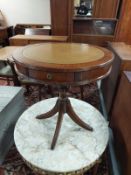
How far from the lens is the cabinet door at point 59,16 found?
198 centimetres

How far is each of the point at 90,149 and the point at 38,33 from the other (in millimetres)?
2338

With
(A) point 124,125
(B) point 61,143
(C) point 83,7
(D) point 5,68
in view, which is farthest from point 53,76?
(C) point 83,7

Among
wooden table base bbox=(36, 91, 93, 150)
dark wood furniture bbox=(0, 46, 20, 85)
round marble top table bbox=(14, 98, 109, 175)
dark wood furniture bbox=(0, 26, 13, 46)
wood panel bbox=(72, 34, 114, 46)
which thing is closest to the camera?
round marble top table bbox=(14, 98, 109, 175)

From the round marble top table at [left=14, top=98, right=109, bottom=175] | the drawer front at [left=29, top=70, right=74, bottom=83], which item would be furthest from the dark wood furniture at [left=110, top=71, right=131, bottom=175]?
the drawer front at [left=29, top=70, right=74, bottom=83]

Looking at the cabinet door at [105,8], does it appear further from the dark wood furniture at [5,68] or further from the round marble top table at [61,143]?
the round marble top table at [61,143]

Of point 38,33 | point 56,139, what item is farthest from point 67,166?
point 38,33

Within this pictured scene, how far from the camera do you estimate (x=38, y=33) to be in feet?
8.73

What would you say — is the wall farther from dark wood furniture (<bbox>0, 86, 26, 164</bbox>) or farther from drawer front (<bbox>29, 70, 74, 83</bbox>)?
drawer front (<bbox>29, 70, 74, 83</bbox>)

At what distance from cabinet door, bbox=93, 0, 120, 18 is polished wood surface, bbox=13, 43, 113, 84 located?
1497 mm

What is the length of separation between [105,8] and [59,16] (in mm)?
676

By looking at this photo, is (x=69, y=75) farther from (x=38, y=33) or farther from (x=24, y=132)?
(x=38, y=33)

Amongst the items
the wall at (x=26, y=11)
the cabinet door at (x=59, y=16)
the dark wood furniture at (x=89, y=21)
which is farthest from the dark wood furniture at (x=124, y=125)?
the wall at (x=26, y=11)

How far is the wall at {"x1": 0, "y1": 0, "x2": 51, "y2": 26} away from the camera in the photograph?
140 inches

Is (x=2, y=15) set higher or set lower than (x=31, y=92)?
higher
